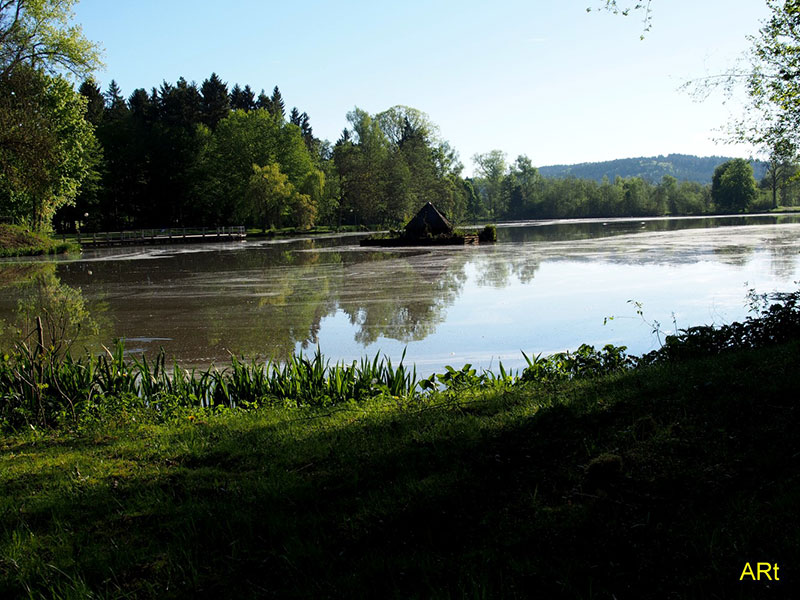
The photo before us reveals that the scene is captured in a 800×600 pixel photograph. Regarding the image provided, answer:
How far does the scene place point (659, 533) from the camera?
2863mm

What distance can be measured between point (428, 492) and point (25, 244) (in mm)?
41877

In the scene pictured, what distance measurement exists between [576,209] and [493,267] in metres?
96.6

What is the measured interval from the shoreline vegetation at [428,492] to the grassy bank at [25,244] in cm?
3631

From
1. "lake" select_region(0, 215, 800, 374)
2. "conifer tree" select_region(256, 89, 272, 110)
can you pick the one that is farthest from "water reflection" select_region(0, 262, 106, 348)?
"conifer tree" select_region(256, 89, 272, 110)

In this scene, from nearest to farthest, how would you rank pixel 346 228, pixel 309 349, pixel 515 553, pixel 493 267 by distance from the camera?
pixel 515 553 < pixel 309 349 < pixel 493 267 < pixel 346 228

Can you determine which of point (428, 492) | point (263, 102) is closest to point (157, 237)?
point (263, 102)

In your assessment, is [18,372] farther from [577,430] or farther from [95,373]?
[577,430]

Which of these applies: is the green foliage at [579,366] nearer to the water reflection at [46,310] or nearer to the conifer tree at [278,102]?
the water reflection at [46,310]

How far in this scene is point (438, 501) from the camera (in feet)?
11.1

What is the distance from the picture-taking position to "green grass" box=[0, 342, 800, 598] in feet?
8.93

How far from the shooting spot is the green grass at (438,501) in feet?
8.93

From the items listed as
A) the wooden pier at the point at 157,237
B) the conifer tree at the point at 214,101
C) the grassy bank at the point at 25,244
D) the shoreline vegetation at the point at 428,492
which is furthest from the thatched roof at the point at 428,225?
the conifer tree at the point at 214,101

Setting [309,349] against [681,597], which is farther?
[309,349]

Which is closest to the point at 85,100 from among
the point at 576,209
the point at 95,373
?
the point at 95,373
